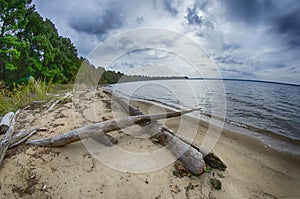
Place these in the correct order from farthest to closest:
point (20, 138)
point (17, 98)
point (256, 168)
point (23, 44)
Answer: point (23, 44) → point (17, 98) → point (256, 168) → point (20, 138)

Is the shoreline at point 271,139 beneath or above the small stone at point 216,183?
beneath

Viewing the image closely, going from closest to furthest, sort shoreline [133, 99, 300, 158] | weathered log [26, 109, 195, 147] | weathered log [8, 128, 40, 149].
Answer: weathered log [8, 128, 40, 149] → weathered log [26, 109, 195, 147] → shoreline [133, 99, 300, 158]

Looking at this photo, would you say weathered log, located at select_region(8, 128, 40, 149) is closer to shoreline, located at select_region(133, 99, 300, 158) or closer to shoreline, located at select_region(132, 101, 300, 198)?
shoreline, located at select_region(132, 101, 300, 198)


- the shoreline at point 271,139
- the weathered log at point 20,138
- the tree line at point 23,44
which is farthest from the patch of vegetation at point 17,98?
the shoreline at point 271,139

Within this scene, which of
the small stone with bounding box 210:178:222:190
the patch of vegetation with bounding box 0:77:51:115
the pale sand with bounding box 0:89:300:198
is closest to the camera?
the pale sand with bounding box 0:89:300:198

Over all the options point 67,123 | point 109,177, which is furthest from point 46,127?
point 109,177

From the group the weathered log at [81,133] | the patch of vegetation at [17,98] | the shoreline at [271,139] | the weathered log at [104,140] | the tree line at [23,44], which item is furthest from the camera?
the tree line at [23,44]

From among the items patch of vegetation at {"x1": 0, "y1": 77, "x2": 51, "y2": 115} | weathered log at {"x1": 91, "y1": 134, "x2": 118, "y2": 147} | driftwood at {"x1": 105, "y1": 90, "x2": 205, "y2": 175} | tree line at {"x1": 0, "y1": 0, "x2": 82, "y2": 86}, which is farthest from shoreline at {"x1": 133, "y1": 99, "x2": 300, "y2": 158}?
tree line at {"x1": 0, "y1": 0, "x2": 82, "y2": 86}

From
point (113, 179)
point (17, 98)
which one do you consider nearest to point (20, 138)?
point (113, 179)

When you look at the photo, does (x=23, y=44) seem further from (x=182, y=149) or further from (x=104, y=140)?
(x=182, y=149)

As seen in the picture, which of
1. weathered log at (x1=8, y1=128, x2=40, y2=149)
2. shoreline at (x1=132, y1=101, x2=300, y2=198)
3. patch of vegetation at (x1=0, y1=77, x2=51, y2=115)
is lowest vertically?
shoreline at (x1=132, y1=101, x2=300, y2=198)

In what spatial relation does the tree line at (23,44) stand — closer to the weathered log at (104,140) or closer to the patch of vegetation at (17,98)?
the patch of vegetation at (17,98)

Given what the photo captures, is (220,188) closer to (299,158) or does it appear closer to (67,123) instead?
(299,158)

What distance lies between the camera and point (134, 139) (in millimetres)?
3619
